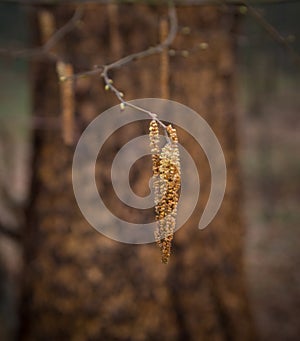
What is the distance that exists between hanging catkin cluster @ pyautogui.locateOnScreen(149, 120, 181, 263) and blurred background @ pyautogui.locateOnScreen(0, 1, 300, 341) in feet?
5.16

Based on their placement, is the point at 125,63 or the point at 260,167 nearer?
the point at 125,63

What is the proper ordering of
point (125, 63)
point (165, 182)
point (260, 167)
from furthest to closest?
1. point (260, 167)
2. point (125, 63)
3. point (165, 182)

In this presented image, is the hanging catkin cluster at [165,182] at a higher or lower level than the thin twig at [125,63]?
lower

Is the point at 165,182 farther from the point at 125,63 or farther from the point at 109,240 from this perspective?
the point at 109,240


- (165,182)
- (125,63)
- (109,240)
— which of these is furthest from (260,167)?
(165,182)

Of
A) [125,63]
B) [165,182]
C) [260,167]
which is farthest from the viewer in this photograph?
[260,167]

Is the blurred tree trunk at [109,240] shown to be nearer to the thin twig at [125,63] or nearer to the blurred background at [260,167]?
the blurred background at [260,167]

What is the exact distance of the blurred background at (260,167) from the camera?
3.95m

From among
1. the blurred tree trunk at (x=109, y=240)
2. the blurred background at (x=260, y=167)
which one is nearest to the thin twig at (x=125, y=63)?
the blurred tree trunk at (x=109, y=240)

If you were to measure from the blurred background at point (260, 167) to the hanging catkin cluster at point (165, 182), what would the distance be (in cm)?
157

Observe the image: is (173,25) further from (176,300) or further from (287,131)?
(287,131)

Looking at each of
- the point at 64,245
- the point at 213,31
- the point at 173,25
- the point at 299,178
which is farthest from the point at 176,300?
the point at 299,178

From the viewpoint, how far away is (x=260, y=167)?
26.8ft

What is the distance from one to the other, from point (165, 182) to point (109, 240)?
1.66 m
